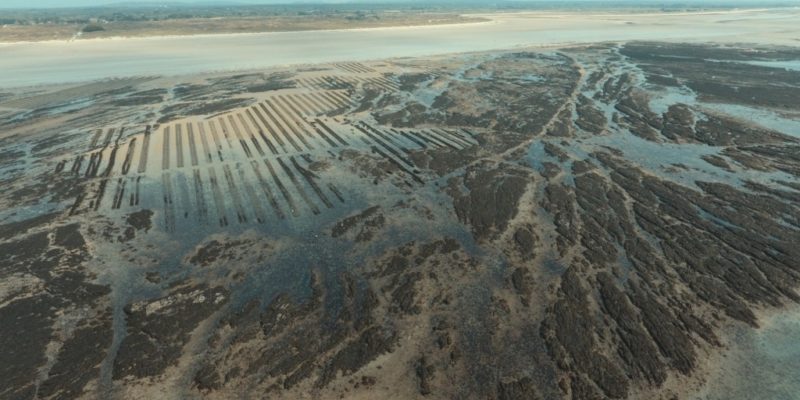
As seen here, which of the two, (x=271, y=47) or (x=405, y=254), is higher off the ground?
(x=271, y=47)

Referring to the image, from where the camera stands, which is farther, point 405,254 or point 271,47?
point 271,47

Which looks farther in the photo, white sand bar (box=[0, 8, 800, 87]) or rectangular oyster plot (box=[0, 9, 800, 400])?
white sand bar (box=[0, 8, 800, 87])

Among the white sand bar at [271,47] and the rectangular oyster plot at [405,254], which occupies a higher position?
the white sand bar at [271,47]

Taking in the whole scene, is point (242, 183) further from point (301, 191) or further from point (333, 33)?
point (333, 33)

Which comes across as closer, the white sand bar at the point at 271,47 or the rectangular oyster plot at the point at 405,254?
the rectangular oyster plot at the point at 405,254

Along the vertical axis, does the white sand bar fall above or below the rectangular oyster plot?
above
